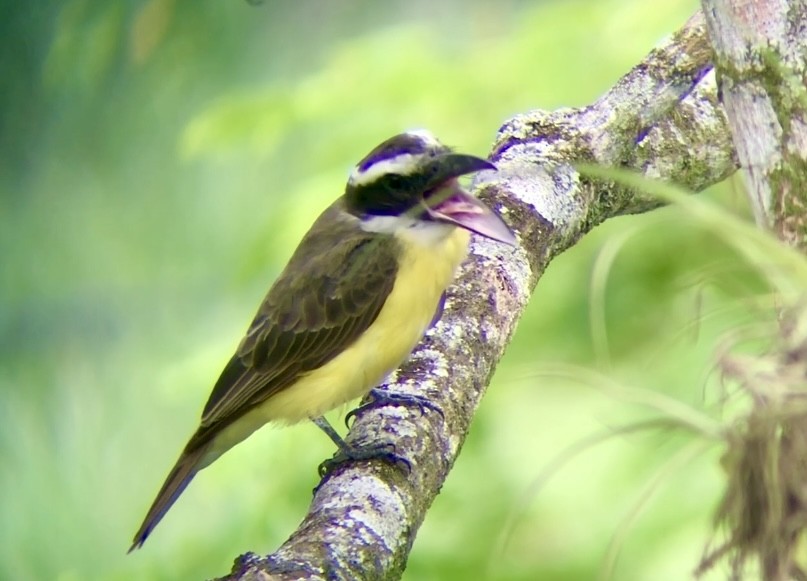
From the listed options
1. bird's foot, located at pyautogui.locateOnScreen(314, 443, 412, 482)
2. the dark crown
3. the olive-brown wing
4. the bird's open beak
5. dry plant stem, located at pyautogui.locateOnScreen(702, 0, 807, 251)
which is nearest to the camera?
dry plant stem, located at pyautogui.locateOnScreen(702, 0, 807, 251)

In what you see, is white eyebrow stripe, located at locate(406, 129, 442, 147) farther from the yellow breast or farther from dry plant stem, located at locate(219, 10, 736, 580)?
dry plant stem, located at locate(219, 10, 736, 580)

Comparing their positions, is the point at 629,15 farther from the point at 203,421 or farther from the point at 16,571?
the point at 16,571

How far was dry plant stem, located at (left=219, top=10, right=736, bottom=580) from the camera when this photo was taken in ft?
5.83

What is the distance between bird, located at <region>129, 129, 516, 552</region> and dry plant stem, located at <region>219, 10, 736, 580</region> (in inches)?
3.6

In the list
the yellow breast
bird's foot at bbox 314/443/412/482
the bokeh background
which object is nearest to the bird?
the yellow breast

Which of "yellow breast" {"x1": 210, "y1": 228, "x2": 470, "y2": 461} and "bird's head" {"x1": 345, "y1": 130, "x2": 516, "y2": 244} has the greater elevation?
"bird's head" {"x1": 345, "y1": 130, "x2": 516, "y2": 244}

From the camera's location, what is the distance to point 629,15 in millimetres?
3363

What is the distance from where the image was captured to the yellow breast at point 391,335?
2.43 m

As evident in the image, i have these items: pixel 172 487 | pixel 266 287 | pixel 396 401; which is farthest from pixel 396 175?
pixel 266 287

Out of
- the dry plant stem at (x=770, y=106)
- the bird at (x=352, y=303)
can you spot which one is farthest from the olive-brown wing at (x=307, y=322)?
the dry plant stem at (x=770, y=106)

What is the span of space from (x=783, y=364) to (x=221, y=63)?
4.55 meters

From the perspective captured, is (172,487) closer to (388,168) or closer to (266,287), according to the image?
(388,168)

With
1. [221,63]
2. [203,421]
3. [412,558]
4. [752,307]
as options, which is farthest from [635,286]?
[221,63]

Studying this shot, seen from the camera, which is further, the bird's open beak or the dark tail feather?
the dark tail feather
